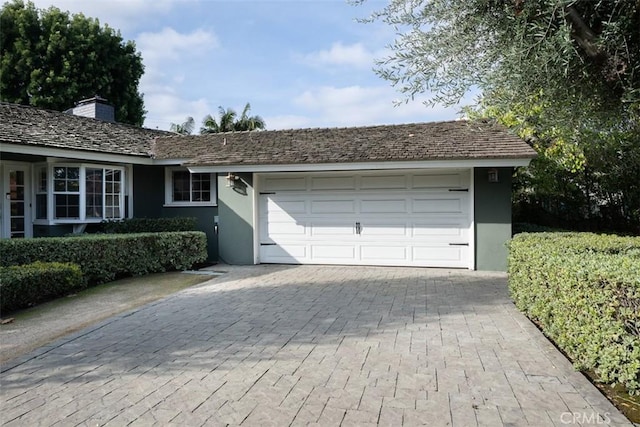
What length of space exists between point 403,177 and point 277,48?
4.28 meters

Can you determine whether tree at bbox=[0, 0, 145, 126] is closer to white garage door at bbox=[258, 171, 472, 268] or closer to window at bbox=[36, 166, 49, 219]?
window at bbox=[36, 166, 49, 219]

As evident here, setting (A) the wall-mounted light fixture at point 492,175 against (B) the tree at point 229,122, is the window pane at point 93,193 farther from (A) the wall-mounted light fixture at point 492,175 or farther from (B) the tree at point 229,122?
(B) the tree at point 229,122

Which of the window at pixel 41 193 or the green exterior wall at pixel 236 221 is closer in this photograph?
the window at pixel 41 193

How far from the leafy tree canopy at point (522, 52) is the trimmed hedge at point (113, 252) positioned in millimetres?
6865

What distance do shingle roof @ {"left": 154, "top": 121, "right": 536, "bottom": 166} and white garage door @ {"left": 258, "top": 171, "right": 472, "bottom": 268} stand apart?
2.33 feet

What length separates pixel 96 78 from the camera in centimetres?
2338

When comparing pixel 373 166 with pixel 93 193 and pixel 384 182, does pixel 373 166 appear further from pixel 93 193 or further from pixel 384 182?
pixel 93 193

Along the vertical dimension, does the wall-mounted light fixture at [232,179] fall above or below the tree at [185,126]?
below

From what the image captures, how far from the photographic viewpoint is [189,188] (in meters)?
13.3

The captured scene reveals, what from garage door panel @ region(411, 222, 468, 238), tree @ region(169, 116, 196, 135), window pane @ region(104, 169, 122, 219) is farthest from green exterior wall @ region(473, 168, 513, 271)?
tree @ region(169, 116, 196, 135)

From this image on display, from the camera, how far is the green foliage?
457 inches

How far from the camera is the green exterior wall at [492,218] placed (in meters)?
9.84

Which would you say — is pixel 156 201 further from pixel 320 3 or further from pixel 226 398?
pixel 226 398

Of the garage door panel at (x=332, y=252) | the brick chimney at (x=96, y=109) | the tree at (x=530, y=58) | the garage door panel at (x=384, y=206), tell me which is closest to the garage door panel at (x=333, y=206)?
Result: the garage door panel at (x=384, y=206)
